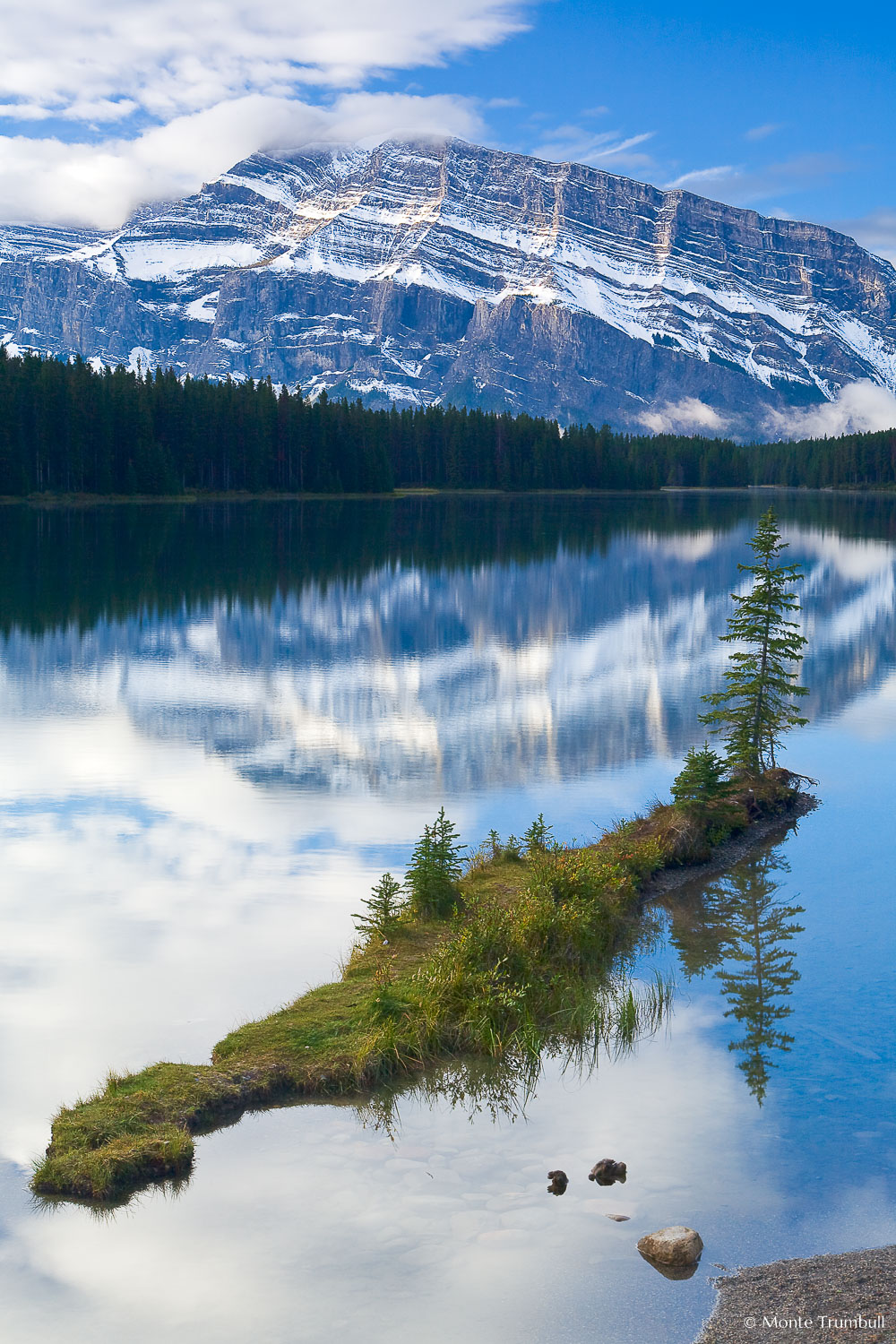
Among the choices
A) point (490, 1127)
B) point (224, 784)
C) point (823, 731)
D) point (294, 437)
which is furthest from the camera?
point (294, 437)

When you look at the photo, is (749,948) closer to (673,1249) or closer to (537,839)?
(537,839)

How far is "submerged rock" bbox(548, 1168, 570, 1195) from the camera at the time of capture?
440 inches

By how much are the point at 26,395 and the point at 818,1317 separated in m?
136

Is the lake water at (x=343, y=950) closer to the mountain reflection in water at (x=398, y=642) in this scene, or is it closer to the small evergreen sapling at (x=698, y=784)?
the mountain reflection in water at (x=398, y=642)

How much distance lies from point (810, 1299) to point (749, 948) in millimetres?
8663

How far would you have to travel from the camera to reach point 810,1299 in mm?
9250

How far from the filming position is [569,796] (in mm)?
25172

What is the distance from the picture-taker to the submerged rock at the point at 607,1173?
37.2ft

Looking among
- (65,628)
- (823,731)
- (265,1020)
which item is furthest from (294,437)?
(265,1020)

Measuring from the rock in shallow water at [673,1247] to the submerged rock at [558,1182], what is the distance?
1038 mm

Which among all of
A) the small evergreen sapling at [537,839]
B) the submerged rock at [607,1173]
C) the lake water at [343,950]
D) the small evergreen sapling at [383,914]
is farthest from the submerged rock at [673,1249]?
the small evergreen sapling at [537,839]

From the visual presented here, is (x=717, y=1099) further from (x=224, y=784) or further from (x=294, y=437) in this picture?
(x=294, y=437)

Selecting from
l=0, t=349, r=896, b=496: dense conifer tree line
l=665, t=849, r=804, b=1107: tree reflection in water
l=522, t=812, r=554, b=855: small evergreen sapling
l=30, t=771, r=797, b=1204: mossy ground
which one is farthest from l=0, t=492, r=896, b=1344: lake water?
l=0, t=349, r=896, b=496: dense conifer tree line

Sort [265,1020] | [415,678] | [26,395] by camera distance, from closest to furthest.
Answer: [265,1020], [415,678], [26,395]
